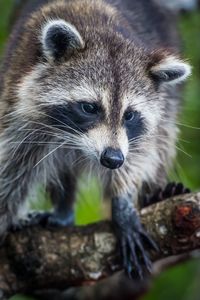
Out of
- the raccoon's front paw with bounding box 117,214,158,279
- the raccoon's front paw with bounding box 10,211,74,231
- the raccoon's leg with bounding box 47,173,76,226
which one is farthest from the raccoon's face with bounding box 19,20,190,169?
the raccoon's leg with bounding box 47,173,76,226

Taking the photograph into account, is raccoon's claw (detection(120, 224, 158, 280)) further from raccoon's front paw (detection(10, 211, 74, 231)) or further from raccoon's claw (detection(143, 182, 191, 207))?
raccoon's front paw (detection(10, 211, 74, 231))

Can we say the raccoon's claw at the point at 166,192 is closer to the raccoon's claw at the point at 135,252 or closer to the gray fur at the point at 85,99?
the gray fur at the point at 85,99

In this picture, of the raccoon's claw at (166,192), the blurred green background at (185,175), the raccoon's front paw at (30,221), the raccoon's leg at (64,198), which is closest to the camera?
the raccoon's claw at (166,192)

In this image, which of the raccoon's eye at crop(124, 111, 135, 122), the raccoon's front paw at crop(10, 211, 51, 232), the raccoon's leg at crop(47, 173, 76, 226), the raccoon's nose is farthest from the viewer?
the raccoon's leg at crop(47, 173, 76, 226)

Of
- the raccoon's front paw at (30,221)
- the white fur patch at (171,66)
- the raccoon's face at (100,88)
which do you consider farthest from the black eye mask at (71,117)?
the raccoon's front paw at (30,221)

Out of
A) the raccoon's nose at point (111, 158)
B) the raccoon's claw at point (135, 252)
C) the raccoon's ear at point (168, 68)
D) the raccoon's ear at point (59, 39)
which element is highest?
the raccoon's ear at point (59, 39)
